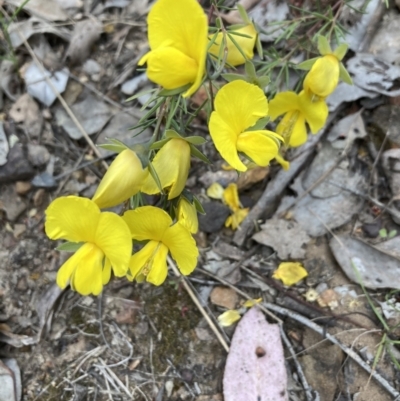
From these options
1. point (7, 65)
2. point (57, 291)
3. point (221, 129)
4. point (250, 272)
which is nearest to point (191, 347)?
point (250, 272)

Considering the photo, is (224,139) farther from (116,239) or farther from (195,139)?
(116,239)

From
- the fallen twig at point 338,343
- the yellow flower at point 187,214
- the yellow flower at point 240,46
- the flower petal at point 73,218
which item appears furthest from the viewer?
the fallen twig at point 338,343

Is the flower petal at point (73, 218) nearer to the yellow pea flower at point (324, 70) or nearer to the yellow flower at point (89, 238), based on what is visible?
the yellow flower at point (89, 238)

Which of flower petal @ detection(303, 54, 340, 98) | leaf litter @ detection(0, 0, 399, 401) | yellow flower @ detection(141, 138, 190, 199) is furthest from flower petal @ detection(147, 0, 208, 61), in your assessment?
leaf litter @ detection(0, 0, 399, 401)

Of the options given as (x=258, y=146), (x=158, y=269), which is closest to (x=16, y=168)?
(x=158, y=269)

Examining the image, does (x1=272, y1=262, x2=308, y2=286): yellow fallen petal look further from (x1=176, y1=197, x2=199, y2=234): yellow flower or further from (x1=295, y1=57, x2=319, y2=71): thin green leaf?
(x1=295, y1=57, x2=319, y2=71): thin green leaf

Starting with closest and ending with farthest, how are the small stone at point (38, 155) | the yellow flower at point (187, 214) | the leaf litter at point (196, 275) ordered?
the yellow flower at point (187, 214) < the leaf litter at point (196, 275) < the small stone at point (38, 155)

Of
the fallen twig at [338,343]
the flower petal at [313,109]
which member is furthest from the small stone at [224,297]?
the flower petal at [313,109]
